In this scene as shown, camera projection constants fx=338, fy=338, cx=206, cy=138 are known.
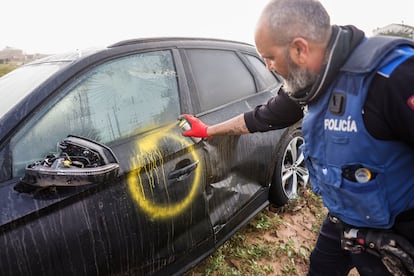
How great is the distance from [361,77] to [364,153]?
268mm

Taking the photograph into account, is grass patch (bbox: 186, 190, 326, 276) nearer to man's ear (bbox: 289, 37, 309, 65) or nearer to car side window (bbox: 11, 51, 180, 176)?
car side window (bbox: 11, 51, 180, 176)

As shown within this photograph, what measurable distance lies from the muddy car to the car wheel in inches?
11.5

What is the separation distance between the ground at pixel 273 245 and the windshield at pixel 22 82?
164 cm

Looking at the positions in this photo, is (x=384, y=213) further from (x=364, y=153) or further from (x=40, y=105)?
(x=40, y=105)

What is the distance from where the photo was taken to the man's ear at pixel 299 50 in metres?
1.24

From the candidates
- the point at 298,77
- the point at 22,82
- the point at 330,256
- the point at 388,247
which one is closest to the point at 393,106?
the point at 298,77

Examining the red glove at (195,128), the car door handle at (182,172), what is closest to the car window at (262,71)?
the red glove at (195,128)

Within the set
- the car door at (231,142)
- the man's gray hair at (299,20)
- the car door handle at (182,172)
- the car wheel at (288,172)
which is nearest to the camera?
the man's gray hair at (299,20)

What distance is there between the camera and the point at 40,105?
5.09 feet

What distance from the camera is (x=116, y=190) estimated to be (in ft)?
5.34

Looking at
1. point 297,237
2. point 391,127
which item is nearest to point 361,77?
point 391,127

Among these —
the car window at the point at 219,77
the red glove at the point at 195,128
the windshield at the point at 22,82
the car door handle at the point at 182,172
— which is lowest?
the car door handle at the point at 182,172

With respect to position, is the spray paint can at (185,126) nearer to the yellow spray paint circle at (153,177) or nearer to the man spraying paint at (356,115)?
the yellow spray paint circle at (153,177)

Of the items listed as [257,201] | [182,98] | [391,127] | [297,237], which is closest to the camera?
[391,127]
